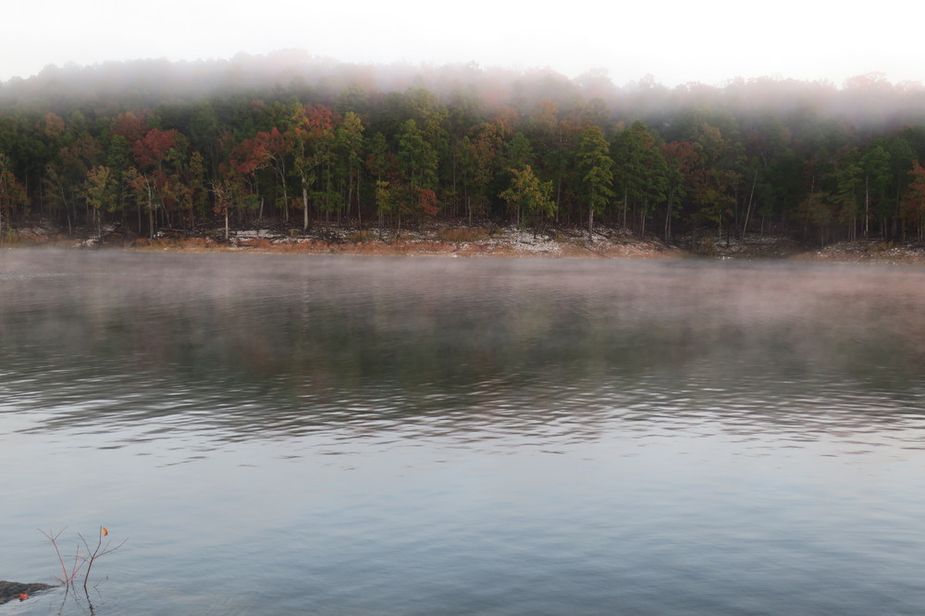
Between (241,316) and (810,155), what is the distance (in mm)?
139650

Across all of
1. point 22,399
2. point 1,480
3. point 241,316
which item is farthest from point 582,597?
point 241,316

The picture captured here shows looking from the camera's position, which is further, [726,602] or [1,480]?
[1,480]

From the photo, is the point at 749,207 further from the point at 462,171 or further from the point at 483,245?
the point at 462,171

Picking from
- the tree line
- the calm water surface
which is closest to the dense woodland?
the tree line

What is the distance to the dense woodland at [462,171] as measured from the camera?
13950 centimetres

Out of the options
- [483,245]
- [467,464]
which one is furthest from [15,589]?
[483,245]

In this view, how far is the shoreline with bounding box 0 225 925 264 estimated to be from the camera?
437ft

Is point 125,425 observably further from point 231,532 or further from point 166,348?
point 166,348

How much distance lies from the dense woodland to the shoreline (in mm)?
3912

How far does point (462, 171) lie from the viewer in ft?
476

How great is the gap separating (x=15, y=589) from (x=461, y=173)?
136 metres

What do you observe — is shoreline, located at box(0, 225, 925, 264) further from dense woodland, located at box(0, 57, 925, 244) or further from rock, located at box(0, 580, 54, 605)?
rock, located at box(0, 580, 54, 605)

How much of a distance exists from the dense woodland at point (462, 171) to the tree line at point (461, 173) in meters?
0.38

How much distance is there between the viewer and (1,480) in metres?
19.1
